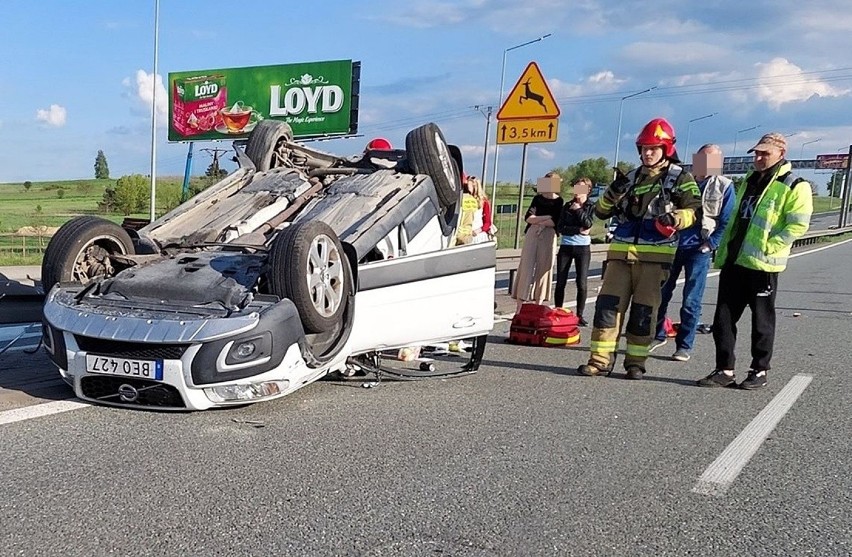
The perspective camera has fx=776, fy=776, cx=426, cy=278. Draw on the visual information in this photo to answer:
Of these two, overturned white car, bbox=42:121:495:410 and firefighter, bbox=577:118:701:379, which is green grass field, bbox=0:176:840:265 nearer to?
overturned white car, bbox=42:121:495:410

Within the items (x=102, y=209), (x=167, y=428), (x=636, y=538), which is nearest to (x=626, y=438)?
(x=636, y=538)

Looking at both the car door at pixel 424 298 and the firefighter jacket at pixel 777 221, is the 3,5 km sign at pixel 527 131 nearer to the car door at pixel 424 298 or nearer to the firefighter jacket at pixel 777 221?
the firefighter jacket at pixel 777 221

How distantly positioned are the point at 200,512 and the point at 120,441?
966 mm

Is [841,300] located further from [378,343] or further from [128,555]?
[128,555]

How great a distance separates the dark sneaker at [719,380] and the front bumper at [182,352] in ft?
9.93

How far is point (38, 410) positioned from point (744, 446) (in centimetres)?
373

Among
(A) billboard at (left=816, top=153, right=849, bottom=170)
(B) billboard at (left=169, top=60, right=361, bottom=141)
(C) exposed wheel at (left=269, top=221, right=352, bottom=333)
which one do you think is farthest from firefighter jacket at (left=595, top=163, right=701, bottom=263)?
(A) billboard at (left=816, top=153, right=849, bottom=170)

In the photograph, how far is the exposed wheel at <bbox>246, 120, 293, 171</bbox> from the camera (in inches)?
253

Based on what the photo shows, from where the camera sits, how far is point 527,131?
10109 millimetres

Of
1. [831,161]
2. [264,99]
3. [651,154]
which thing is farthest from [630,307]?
[831,161]

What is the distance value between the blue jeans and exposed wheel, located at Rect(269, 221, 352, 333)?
3.12 meters

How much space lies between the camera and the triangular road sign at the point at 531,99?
32.3 ft

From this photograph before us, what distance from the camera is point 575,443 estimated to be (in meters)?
4.02

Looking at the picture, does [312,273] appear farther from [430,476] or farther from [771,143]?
[771,143]
